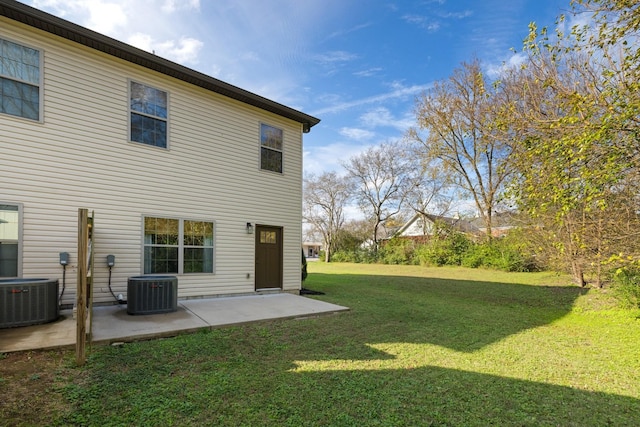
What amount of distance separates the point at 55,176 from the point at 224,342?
170 inches

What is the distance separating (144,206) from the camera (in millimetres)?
6445

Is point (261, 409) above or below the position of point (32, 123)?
below

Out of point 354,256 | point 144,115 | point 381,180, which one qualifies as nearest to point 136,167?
point 144,115

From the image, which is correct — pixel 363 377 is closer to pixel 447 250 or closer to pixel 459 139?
pixel 447 250

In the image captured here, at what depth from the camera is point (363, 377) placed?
10.8 feet

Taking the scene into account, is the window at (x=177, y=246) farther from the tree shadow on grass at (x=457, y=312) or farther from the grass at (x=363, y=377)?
the tree shadow on grass at (x=457, y=312)

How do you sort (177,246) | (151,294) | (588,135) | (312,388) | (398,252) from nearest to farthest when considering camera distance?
(312,388) → (588,135) → (151,294) → (177,246) → (398,252)

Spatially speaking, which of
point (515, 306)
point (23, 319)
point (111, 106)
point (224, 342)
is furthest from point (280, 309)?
point (515, 306)

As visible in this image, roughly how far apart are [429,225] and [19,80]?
25980 mm

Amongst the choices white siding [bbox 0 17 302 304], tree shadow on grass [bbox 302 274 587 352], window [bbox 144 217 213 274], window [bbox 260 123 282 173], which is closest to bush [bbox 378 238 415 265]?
tree shadow on grass [bbox 302 274 587 352]

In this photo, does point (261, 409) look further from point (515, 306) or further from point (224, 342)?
point (515, 306)

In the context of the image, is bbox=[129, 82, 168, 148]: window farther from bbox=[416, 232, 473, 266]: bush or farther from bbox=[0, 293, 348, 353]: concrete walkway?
bbox=[416, 232, 473, 266]: bush

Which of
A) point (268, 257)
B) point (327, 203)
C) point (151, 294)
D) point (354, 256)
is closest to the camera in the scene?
point (151, 294)

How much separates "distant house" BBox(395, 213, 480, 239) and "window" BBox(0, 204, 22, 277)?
20.5m
